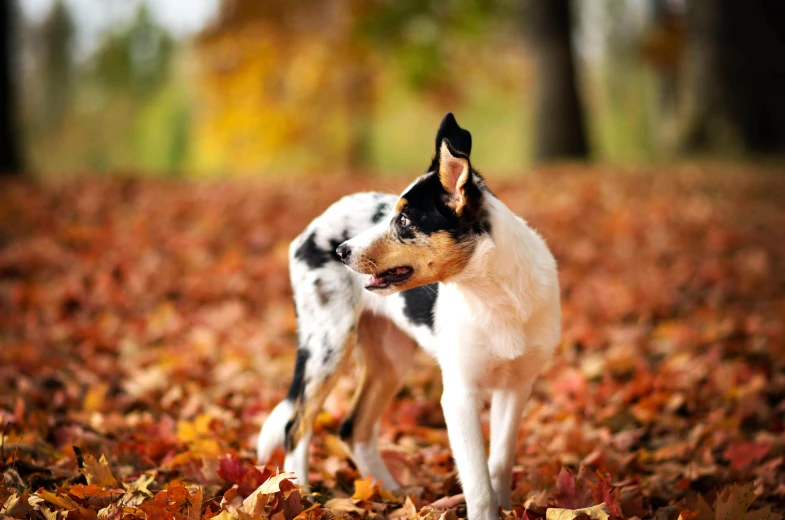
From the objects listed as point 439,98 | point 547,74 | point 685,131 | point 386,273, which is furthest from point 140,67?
point 386,273

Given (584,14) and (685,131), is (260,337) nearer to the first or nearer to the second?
(685,131)

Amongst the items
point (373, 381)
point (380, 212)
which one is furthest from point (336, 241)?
point (373, 381)

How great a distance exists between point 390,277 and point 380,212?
612 mm

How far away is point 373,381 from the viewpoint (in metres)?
4.16

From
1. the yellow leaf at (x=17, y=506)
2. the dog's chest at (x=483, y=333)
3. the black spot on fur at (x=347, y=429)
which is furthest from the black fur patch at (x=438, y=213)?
the yellow leaf at (x=17, y=506)

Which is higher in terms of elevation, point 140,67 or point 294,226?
point 140,67

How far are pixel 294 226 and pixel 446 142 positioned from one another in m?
Result: 6.92

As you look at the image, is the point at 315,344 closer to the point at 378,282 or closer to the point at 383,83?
the point at 378,282

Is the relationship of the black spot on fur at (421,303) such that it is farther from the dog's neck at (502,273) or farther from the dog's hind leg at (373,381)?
the dog's hind leg at (373,381)

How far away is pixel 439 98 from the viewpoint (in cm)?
2484

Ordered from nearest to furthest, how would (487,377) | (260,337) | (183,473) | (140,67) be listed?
(487,377), (183,473), (260,337), (140,67)

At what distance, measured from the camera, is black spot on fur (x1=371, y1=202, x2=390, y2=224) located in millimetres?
3713

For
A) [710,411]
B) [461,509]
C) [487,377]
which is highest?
[487,377]

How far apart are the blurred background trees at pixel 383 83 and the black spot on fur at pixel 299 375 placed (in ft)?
36.6
